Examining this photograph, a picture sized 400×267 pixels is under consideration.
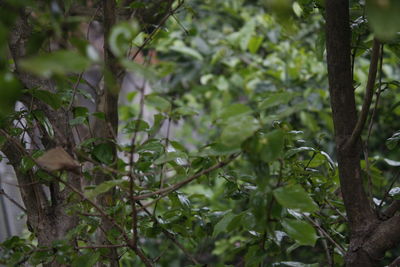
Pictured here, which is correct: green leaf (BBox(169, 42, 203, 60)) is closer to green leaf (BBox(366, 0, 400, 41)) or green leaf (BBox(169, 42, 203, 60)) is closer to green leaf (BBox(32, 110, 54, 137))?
green leaf (BBox(32, 110, 54, 137))

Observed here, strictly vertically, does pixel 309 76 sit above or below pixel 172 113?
above

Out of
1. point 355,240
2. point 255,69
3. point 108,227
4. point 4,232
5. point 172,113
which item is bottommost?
point 355,240

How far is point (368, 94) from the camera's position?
72 centimetres

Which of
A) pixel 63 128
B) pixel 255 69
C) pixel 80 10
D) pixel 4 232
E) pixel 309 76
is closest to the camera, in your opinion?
pixel 63 128

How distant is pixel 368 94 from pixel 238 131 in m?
0.28

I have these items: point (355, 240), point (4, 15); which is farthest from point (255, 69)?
point (4, 15)

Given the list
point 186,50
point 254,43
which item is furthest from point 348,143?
point 186,50

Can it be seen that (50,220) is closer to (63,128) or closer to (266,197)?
(63,128)

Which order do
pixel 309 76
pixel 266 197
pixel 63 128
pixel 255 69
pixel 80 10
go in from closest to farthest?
pixel 266 197, pixel 63 128, pixel 80 10, pixel 309 76, pixel 255 69

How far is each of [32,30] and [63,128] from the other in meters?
0.23

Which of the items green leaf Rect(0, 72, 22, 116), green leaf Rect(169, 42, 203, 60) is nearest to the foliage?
green leaf Rect(0, 72, 22, 116)

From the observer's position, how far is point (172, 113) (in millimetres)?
840

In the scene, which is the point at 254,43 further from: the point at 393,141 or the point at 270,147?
the point at 270,147

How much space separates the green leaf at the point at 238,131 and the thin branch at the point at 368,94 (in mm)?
238
